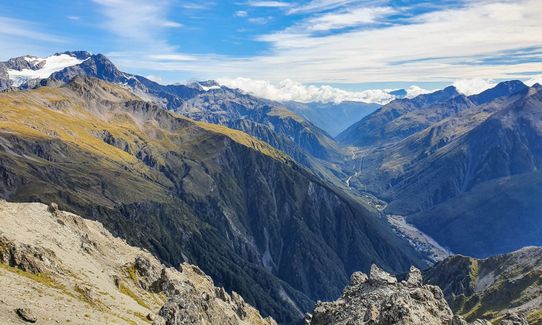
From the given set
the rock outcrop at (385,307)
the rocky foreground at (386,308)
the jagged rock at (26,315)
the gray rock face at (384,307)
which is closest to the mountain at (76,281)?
the jagged rock at (26,315)

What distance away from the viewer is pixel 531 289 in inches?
7854

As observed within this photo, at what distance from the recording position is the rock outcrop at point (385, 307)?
194ft

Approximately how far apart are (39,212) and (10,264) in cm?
4543

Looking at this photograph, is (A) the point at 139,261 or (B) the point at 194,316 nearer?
(B) the point at 194,316

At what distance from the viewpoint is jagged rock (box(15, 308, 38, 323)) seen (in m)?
55.0

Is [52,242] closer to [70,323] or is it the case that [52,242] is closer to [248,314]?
[70,323]

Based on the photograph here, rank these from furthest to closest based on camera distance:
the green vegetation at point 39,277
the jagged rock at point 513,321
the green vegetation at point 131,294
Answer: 1. the green vegetation at point 131,294
2. the jagged rock at point 513,321
3. the green vegetation at point 39,277

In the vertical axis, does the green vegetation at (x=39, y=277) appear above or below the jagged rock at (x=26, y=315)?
below

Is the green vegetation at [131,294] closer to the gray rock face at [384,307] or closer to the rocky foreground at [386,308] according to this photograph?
the rocky foreground at [386,308]

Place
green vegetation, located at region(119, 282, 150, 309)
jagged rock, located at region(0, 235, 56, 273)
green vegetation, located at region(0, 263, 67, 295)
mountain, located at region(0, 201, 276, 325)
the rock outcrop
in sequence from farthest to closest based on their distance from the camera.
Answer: green vegetation, located at region(119, 282, 150, 309), jagged rock, located at region(0, 235, 56, 273), green vegetation, located at region(0, 263, 67, 295), mountain, located at region(0, 201, 276, 325), the rock outcrop

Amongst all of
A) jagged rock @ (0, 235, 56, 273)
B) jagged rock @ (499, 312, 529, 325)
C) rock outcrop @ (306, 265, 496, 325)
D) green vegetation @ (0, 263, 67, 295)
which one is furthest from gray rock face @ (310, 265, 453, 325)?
jagged rock @ (0, 235, 56, 273)

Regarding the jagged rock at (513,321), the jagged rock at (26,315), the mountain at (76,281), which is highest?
the jagged rock at (26,315)

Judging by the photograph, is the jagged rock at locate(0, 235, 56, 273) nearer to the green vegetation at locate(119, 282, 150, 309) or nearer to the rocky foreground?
the green vegetation at locate(119, 282, 150, 309)

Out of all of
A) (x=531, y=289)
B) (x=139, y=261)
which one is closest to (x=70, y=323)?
(x=139, y=261)
